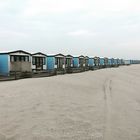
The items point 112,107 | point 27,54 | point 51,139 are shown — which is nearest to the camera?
point 51,139

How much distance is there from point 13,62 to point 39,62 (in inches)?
318

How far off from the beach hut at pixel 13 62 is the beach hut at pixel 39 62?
2.74 metres

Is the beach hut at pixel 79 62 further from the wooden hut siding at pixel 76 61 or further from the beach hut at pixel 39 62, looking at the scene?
the beach hut at pixel 39 62

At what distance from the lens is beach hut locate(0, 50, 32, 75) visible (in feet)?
106

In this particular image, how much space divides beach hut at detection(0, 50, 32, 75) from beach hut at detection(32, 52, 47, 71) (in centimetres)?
274

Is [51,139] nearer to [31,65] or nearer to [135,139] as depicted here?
[135,139]

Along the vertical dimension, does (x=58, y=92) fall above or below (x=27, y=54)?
below

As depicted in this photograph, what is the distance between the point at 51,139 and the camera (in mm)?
7754

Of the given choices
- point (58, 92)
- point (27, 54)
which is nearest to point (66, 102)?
point (58, 92)

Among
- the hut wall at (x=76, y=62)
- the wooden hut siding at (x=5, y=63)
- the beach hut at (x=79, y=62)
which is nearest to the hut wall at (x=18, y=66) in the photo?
the wooden hut siding at (x=5, y=63)

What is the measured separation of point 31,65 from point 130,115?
27.9 metres

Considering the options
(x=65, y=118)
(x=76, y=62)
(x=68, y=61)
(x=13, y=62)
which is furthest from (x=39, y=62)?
(x=65, y=118)

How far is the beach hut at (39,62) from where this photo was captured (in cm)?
3935

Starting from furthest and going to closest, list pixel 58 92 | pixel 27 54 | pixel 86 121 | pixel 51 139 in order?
pixel 27 54 → pixel 58 92 → pixel 86 121 → pixel 51 139
